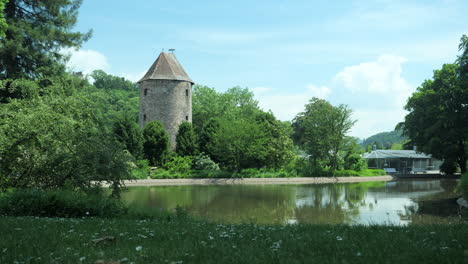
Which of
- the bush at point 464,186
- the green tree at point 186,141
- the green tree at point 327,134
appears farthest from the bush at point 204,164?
the bush at point 464,186

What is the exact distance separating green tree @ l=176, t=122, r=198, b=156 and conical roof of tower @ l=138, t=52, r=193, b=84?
6452 millimetres

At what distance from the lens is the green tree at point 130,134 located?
3356cm

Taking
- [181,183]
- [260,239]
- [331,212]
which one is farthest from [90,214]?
→ [181,183]

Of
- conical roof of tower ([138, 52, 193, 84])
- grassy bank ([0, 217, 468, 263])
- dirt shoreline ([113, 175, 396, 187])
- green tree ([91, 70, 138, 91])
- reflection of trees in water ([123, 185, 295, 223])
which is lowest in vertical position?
dirt shoreline ([113, 175, 396, 187])

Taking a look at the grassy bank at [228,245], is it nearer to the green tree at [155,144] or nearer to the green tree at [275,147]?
the green tree at [155,144]

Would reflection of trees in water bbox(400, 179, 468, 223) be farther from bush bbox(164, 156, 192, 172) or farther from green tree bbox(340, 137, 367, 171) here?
bush bbox(164, 156, 192, 172)

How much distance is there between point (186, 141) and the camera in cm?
3859

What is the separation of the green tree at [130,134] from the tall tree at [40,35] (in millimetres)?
13705

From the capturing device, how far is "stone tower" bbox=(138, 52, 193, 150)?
42.0 metres

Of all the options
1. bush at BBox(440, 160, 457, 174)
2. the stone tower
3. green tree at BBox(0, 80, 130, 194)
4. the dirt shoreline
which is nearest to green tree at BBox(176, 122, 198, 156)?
the stone tower

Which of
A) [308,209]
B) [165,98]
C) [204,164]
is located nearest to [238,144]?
[204,164]

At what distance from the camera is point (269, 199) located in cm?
1930

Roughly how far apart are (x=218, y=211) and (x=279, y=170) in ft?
73.1

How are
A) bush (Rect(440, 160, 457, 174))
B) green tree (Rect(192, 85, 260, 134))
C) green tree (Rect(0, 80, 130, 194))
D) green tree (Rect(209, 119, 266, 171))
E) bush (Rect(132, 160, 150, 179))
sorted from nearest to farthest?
green tree (Rect(0, 80, 130, 194))
bush (Rect(132, 160, 150, 179))
green tree (Rect(209, 119, 266, 171))
bush (Rect(440, 160, 457, 174))
green tree (Rect(192, 85, 260, 134))
